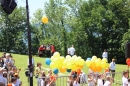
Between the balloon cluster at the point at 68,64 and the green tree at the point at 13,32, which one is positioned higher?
the green tree at the point at 13,32

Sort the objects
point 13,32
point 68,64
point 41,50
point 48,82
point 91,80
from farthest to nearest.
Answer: point 13,32
point 41,50
point 91,80
point 68,64
point 48,82

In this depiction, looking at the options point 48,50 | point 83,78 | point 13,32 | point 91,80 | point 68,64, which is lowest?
point 83,78

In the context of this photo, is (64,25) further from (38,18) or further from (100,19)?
A: (100,19)

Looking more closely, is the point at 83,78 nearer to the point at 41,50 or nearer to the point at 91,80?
the point at 91,80

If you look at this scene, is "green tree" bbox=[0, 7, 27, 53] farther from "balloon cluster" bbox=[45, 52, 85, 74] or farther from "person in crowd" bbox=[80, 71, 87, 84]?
"balloon cluster" bbox=[45, 52, 85, 74]

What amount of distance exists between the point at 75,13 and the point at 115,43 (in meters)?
15.8

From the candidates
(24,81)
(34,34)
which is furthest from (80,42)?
(24,81)

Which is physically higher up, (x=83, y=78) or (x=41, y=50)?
(x=41, y=50)

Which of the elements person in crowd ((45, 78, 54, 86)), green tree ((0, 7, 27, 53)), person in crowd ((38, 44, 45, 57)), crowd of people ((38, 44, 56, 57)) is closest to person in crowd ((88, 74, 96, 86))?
person in crowd ((45, 78, 54, 86))

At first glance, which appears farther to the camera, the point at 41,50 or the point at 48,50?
the point at 41,50

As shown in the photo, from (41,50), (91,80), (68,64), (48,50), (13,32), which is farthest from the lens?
(13,32)

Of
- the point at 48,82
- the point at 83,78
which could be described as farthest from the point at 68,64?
the point at 83,78

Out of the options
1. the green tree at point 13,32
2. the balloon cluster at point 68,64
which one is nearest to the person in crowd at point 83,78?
the balloon cluster at point 68,64

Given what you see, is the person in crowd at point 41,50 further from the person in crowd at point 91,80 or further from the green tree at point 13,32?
the green tree at point 13,32
